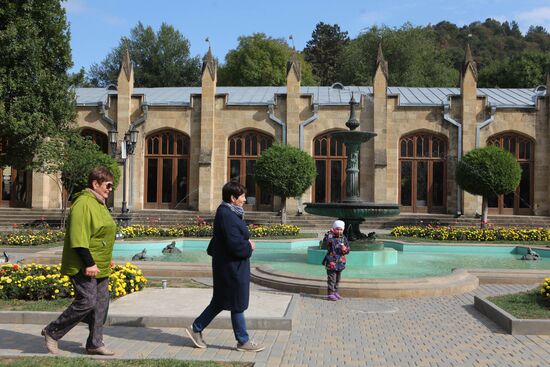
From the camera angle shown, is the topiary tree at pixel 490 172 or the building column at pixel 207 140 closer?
the topiary tree at pixel 490 172

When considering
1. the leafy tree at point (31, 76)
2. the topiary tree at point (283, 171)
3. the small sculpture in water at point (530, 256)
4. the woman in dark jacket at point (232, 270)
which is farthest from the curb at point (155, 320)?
the topiary tree at point (283, 171)

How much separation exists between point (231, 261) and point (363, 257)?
25.5 ft

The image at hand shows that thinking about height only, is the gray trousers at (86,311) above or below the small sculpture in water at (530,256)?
above

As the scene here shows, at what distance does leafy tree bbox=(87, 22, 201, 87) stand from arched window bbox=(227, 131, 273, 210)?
28.8 meters

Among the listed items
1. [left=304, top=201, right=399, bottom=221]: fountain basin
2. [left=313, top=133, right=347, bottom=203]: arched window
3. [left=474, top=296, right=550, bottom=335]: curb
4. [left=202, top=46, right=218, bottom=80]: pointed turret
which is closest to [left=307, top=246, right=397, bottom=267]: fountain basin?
[left=304, top=201, right=399, bottom=221]: fountain basin

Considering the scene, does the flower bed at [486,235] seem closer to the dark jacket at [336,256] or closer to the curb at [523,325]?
the dark jacket at [336,256]

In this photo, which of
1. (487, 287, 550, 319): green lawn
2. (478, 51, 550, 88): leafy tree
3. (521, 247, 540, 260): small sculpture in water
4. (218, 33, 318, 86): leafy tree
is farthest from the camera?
(478, 51, 550, 88): leafy tree

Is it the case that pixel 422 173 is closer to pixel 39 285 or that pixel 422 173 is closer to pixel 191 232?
pixel 191 232

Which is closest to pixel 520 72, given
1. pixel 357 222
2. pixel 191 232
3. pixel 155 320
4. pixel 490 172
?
pixel 490 172

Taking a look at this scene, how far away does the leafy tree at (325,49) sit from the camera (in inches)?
2534

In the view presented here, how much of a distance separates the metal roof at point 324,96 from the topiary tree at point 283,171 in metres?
5.24

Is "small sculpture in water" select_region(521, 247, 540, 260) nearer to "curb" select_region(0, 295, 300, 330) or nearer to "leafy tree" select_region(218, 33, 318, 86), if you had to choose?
"curb" select_region(0, 295, 300, 330)

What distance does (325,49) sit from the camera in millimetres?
67312

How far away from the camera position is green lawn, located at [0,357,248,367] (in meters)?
5.32
